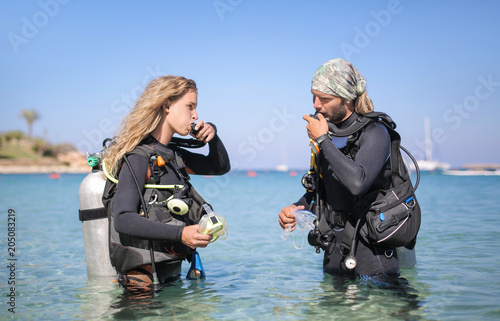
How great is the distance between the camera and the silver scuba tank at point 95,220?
11.7ft

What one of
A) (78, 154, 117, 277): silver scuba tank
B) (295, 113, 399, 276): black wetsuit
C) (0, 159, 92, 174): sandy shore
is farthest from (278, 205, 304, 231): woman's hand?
(0, 159, 92, 174): sandy shore

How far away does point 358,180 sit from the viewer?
2.76 m

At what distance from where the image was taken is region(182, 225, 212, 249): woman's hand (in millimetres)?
2686

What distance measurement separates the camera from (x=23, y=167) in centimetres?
7875

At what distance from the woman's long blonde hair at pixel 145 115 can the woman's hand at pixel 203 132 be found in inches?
10.4

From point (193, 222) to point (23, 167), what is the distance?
85.8 meters

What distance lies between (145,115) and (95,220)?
1136mm

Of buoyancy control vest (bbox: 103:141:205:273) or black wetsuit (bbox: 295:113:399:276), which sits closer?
black wetsuit (bbox: 295:113:399:276)

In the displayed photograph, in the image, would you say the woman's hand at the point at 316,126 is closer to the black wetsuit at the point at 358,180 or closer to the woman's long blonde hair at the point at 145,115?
the black wetsuit at the point at 358,180

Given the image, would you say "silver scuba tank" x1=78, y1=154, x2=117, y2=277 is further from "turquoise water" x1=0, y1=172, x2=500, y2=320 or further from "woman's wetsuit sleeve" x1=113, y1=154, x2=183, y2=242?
"woman's wetsuit sleeve" x1=113, y1=154, x2=183, y2=242

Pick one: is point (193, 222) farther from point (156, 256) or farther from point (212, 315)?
point (212, 315)

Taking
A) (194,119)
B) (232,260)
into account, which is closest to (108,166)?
(194,119)

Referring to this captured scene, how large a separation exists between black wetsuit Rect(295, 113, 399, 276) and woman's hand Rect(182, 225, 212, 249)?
0.94 metres

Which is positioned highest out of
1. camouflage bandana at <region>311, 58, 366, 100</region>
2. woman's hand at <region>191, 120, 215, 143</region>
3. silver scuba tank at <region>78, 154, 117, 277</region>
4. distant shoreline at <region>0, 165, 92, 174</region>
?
camouflage bandana at <region>311, 58, 366, 100</region>
